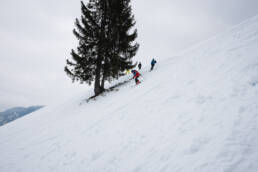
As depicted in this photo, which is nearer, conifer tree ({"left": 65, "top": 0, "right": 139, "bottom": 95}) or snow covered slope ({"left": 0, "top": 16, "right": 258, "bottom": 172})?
snow covered slope ({"left": 0, "top": 16, "right": 258, "bottom": 172})

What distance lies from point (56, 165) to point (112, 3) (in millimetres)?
12903

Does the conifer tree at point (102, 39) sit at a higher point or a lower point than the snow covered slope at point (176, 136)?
higher

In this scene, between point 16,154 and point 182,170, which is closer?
point 182,170

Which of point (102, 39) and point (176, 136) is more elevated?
point (102, 39)

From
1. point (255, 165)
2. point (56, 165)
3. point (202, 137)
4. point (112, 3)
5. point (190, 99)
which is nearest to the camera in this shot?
point (255, 165)

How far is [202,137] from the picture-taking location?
2.72 metres

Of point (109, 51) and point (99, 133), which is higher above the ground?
point (109, 51)

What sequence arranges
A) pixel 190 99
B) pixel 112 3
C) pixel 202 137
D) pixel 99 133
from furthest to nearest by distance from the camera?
pixel 112 3
pixel 99 133
pixel 190 99
pixel 202 137

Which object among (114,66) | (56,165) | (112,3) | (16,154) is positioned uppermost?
(112,3)

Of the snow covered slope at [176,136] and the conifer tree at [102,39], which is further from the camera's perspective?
the conifer tree at [102,39]

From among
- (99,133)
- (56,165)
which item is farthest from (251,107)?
(56,165)

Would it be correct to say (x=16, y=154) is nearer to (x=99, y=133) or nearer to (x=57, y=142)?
(x=57, y=142)

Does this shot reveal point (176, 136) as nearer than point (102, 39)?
Yes

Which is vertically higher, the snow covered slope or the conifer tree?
the conifer tree
